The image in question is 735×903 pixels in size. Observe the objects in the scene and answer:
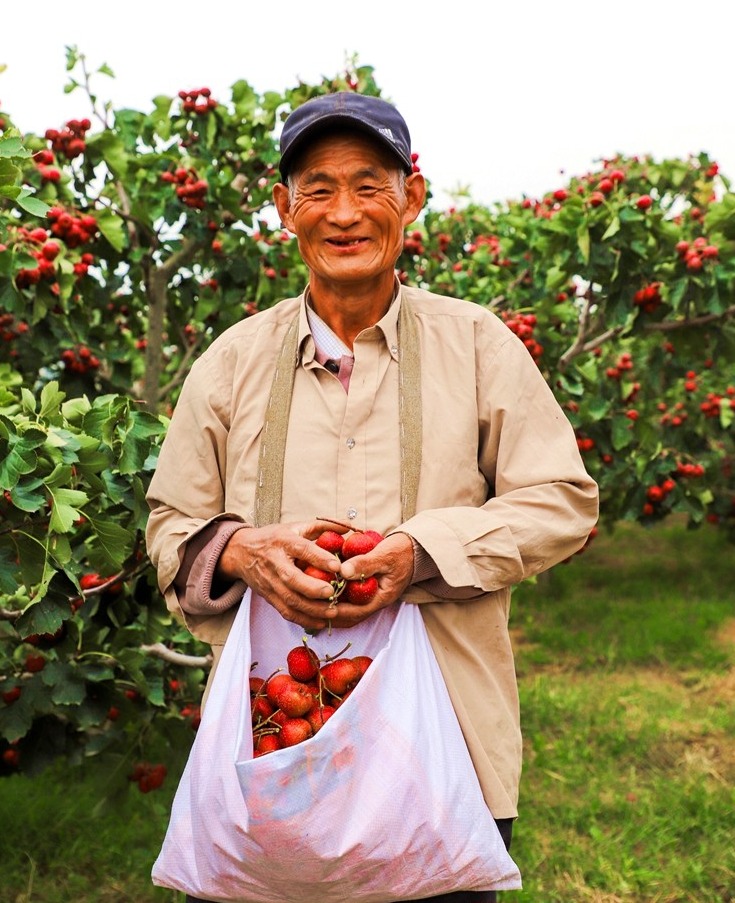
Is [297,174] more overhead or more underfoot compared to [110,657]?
more overhead

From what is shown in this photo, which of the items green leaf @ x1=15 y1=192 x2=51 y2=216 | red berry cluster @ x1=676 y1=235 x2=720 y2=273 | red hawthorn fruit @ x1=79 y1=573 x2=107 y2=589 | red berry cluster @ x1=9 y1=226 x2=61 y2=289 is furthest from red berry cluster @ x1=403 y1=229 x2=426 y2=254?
green leaf @ x1=15 y1=192 x2=51 y2=216

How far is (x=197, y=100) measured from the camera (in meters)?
4.46

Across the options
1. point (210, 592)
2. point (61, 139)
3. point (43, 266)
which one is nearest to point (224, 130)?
point (61, 139)

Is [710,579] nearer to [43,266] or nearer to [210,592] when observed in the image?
[43,266]

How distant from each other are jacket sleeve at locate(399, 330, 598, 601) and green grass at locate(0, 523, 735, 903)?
2076 millimetres

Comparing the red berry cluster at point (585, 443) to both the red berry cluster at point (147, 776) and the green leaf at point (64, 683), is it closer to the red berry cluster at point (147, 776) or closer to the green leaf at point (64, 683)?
the red berry cluster at point (147, 776)

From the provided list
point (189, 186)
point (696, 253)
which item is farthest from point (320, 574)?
point (696, 253)

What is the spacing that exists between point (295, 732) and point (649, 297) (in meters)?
3.30

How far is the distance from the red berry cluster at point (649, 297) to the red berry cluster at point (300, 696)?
10.3 feet

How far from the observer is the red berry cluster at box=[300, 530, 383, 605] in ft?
5.53

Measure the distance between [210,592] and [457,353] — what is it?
592 mm

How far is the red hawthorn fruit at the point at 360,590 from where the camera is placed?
5.53ft

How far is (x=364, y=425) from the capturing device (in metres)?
1.86

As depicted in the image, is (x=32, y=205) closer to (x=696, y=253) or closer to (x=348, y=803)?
(x=348, y=803)
